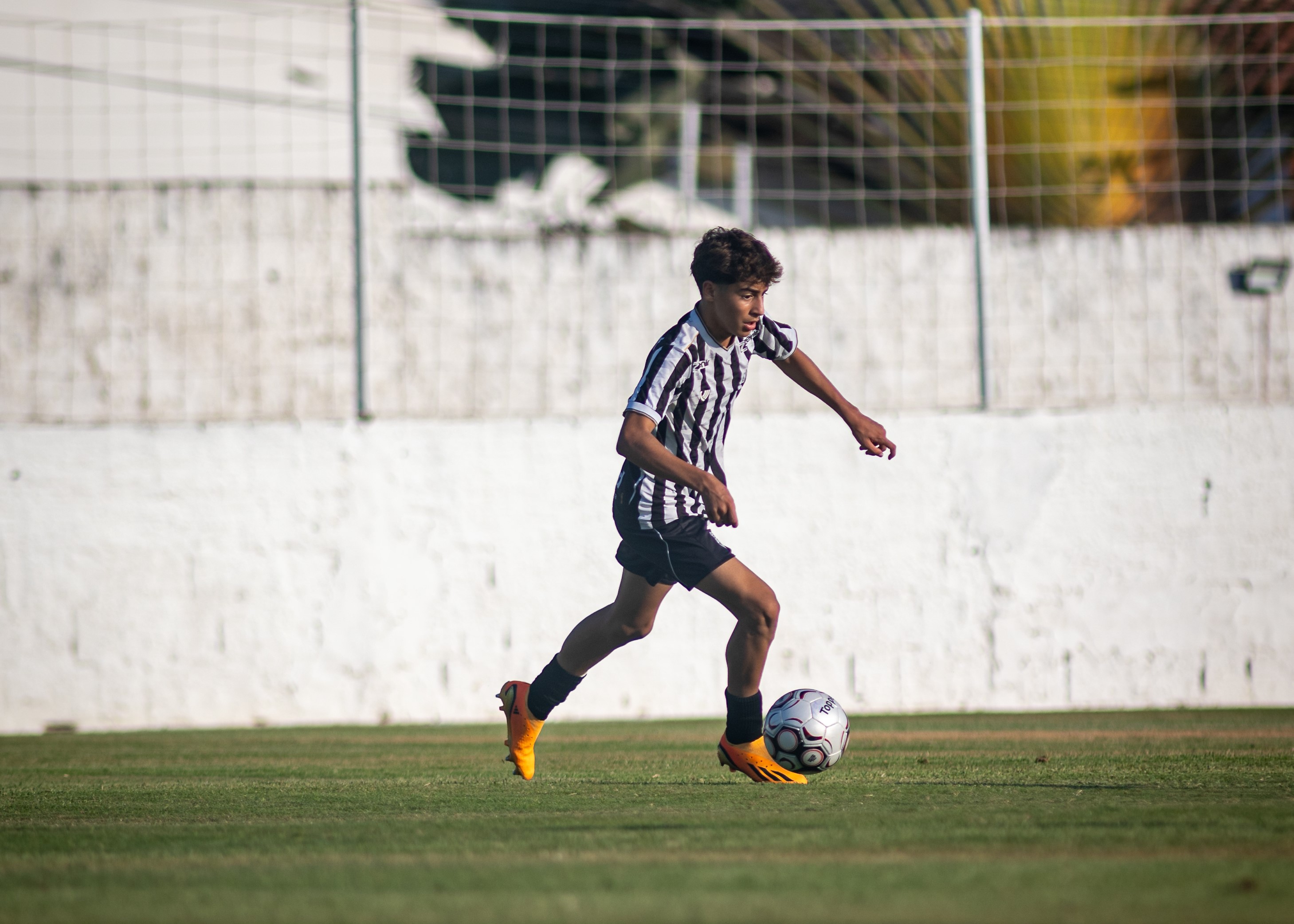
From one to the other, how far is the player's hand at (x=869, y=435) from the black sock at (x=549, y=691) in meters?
1.37

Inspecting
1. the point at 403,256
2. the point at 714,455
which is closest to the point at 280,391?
the point at 403,256

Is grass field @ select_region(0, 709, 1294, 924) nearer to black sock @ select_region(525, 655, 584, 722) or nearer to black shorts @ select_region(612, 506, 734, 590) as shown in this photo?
black sock @ select_region(525, 655, 584, 722)

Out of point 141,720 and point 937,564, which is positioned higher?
point 937,564

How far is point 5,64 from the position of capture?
11031mm

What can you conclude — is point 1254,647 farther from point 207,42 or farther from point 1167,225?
point 207,42

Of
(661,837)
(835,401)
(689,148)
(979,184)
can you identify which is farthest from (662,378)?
(689,148)

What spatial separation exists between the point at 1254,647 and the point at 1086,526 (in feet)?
3.85

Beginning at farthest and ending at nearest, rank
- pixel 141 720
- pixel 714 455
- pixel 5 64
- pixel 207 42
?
pixel 207 42 < pixel 5 64 < pixel 141 720 < pixel 714 455

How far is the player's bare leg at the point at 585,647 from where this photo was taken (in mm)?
5359

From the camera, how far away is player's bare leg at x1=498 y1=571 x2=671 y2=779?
536 centimetres

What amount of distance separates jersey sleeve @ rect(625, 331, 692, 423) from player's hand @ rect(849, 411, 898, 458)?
0.74 metres

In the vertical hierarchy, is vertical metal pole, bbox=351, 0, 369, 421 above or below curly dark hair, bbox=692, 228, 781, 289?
above

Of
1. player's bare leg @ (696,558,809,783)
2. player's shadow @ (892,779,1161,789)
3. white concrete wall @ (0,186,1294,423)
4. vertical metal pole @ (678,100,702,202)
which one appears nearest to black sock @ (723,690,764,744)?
player's bare leg @ (696,558,809,783)

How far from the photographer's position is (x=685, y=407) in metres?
5.30
